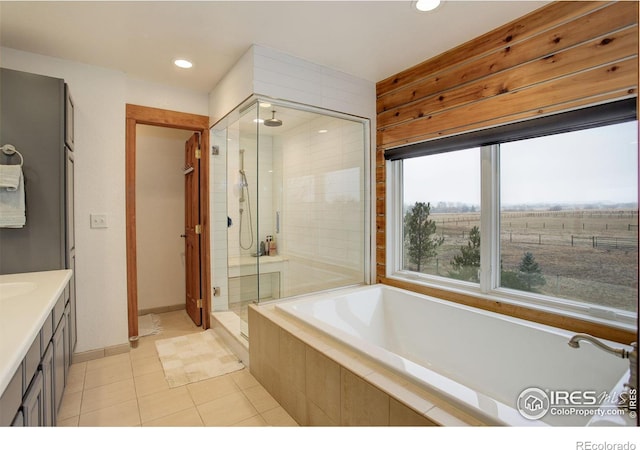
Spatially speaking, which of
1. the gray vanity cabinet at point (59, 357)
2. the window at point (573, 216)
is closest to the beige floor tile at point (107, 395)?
the gray vanity cabinet at point (59, 357)

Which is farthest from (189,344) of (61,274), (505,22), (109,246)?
(505,22)

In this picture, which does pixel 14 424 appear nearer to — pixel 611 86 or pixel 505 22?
pixel 611 86

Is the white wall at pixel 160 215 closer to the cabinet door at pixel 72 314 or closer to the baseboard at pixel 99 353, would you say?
the baseboard at pixel 99 353

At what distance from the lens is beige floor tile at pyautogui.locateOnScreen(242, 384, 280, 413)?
201cm

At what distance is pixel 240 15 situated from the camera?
6.38 ft

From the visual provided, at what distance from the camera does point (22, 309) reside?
1330 mm

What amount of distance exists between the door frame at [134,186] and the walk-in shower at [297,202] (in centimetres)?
22

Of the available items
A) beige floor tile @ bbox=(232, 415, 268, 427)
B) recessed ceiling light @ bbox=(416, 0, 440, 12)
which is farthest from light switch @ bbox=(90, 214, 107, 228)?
recessed ceiling light @ bbox=(416, 0, 440, 12)

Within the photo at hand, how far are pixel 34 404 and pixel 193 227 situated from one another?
8.00ft

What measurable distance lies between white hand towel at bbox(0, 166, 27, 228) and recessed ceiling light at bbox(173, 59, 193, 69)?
1330 mm

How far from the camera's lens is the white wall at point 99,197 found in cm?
259

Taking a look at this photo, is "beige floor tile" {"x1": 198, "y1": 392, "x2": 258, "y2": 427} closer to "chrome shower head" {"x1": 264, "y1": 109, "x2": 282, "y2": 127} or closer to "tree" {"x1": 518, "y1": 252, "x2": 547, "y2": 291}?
→ "tree" {"x1": 518, "y1": 252, "x2": 547, "y2": 291}

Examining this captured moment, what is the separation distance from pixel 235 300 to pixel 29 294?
1.74m
